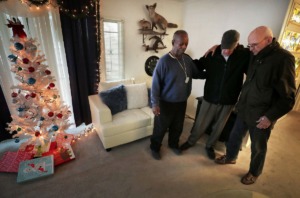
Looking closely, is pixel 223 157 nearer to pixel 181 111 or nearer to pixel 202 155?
pixel 202 155

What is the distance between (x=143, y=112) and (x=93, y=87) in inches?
37.3

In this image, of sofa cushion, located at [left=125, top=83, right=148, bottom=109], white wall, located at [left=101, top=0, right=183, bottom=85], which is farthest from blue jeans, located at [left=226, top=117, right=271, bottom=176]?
white wall, located at [left=101, top=0, right=183, bottom=85]

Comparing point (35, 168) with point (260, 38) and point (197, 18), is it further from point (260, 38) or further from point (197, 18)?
point (197, 18)

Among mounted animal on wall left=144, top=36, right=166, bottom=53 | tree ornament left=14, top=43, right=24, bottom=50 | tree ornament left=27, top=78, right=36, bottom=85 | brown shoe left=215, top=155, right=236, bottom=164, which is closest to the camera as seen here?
tree ornament left=14, top=43, right=24, bottom=50

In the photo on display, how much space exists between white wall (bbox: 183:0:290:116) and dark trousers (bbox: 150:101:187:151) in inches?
53.7

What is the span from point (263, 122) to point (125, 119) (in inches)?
61.0

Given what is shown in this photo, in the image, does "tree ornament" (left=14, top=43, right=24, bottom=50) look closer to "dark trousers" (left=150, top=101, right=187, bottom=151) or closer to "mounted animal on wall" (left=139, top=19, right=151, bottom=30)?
"dark trousers" (left=150, top=101, right=187, bottom=151)

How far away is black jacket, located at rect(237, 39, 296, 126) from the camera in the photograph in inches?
50.1

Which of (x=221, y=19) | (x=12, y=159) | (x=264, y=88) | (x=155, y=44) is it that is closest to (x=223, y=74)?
(x=264, y=88)

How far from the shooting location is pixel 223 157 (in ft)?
6.58

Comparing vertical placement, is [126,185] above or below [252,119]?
below

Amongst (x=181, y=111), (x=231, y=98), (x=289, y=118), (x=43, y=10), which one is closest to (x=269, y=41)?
(x=231, y=98)

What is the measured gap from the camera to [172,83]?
1.70m

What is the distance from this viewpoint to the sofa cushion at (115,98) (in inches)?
86.4
